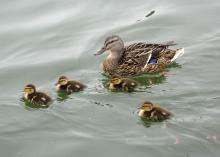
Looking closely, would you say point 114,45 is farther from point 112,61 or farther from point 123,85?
point 123,85

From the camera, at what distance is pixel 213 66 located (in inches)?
326

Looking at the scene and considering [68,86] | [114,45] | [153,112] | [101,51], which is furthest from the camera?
[101,51]

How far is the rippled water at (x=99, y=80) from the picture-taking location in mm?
6609

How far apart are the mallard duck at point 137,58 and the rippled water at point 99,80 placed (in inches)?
8.7

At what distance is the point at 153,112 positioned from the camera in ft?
22.7

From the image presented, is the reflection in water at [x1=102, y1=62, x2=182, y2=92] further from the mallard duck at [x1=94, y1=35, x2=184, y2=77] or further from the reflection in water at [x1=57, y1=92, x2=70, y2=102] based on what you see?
the reflection in water at [x1=57, y1=92, x2=70, y2=102]

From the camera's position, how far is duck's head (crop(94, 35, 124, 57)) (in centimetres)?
891

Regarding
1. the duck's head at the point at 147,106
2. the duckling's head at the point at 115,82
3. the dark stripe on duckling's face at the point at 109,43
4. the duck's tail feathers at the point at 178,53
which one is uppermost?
the dark stripe on duckling's face at the point at 109,43

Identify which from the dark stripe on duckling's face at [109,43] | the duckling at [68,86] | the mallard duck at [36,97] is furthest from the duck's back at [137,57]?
the mallard duck at [36,97]

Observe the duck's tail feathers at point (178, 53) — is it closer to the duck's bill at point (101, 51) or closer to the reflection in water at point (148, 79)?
the reflection in water at point (148, 79)

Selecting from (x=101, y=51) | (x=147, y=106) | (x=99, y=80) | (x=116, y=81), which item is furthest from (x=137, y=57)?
(x=147, y=106)

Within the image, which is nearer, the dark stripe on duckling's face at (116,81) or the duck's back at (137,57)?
the dark stripe on duckling's face at (116,81)

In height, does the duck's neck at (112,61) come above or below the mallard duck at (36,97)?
above

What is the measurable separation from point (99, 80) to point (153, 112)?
1755 millimetres
